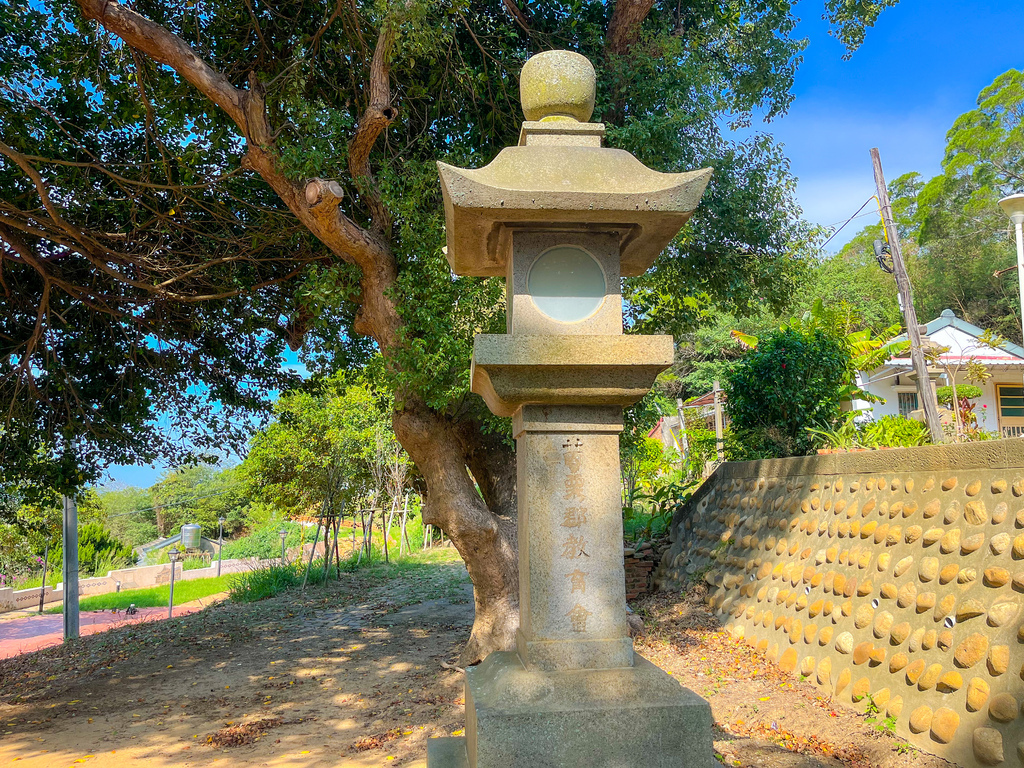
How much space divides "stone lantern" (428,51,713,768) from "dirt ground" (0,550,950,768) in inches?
81.5

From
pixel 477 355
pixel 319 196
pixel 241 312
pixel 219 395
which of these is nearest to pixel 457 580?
pixel 219 395

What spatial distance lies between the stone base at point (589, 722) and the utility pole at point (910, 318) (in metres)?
9.27

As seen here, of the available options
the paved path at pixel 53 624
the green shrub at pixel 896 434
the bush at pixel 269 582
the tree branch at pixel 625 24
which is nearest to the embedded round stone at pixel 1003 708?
the green shrub at pixel 896 434

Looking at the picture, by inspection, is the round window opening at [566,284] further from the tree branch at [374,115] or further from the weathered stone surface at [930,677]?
the weathered stone surface at [930,677]

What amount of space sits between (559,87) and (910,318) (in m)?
10.8

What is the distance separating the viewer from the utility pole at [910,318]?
437 inches

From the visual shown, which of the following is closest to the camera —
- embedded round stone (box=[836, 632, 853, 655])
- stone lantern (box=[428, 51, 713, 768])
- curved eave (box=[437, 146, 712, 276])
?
stone lantern (box=[428, 51, 713, 768])

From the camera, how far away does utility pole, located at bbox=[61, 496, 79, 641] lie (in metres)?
10.9

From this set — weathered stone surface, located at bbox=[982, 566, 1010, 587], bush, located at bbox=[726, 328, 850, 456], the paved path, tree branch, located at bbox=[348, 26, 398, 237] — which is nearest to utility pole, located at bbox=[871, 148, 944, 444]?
bush, located at bbox=[726, 328, 850, 456]

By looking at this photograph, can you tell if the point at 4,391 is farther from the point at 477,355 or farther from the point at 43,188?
the point at 477,355

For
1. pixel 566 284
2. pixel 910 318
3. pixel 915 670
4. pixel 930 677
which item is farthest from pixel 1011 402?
pixel 566 284

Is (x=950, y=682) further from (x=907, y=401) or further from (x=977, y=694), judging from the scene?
(x=907, y=401)

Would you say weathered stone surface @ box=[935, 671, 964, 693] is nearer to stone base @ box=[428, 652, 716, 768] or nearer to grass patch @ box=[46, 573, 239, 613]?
stone base @ box=[428, 652, 716, 768]

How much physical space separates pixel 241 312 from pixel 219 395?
4.64 ft
